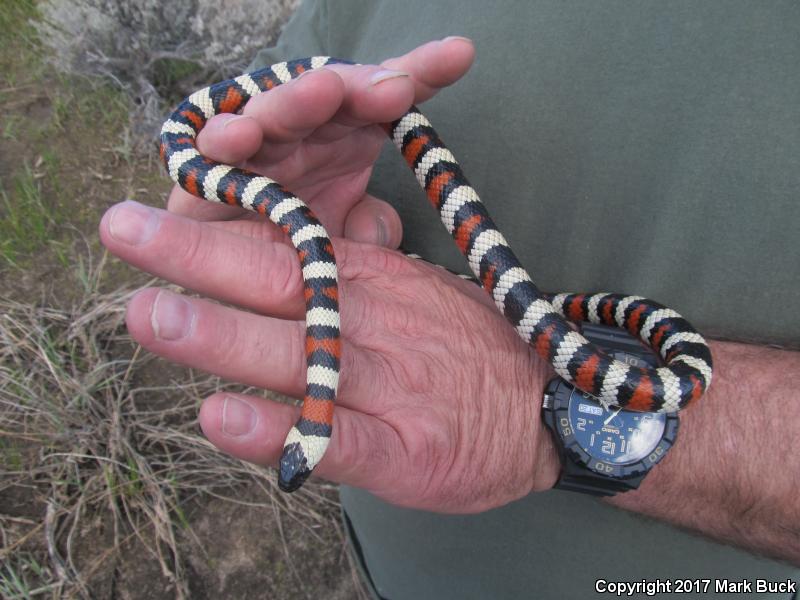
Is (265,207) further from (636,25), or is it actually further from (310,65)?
(636,25)

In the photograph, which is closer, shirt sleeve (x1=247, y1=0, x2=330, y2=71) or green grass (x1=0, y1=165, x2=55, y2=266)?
shirt sleeve (x1=247, y1=0, x2=330, y2=71)

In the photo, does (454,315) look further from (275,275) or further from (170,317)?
(170,317)

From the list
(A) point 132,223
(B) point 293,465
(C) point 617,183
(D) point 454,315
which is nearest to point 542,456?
(D) point 454,315

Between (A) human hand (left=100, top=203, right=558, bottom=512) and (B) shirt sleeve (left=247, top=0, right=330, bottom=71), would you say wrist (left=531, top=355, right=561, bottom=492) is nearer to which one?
(A) human hand (left=100, top=203, right=558, bottom=512)

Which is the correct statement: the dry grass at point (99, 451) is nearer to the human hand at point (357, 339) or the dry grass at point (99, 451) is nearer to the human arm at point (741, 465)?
the human hand at point (357, 339)

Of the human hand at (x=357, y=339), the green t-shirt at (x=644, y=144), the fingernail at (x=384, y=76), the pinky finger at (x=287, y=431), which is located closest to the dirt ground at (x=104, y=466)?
the human hand at (x=357, y=339)

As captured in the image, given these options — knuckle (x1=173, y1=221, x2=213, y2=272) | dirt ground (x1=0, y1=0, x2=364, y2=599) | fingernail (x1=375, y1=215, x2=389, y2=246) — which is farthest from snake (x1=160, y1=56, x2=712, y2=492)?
dirt ground (x1=0, y1=0, x2=364, y2=599)
